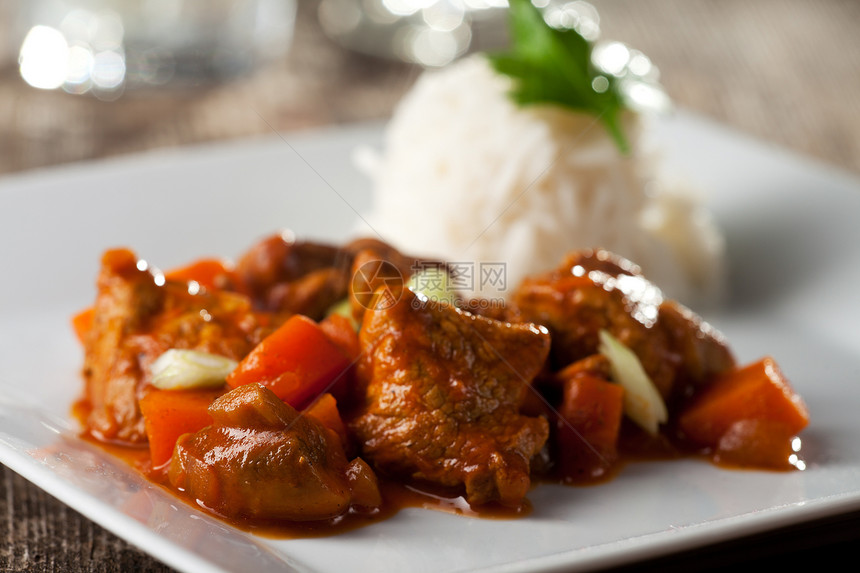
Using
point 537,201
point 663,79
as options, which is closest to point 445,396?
point 537,201

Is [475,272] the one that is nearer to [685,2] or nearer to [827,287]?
[827,287]

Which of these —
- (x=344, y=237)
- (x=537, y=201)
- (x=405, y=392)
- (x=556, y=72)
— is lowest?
(x=344, y=237)

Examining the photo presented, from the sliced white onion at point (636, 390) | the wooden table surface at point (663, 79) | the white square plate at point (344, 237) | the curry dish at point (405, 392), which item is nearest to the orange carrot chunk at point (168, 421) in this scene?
the curry dish at point (405, 392)

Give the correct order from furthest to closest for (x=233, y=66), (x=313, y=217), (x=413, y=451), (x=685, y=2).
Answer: (x=685, y=2) < (x=233, y=66) < (x=313, y=217) < (x=413, y=451)

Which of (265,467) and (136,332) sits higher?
(265,467)

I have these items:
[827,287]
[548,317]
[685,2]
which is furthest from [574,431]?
[685,2]

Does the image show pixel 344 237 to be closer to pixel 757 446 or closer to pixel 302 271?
pixel 302 271
